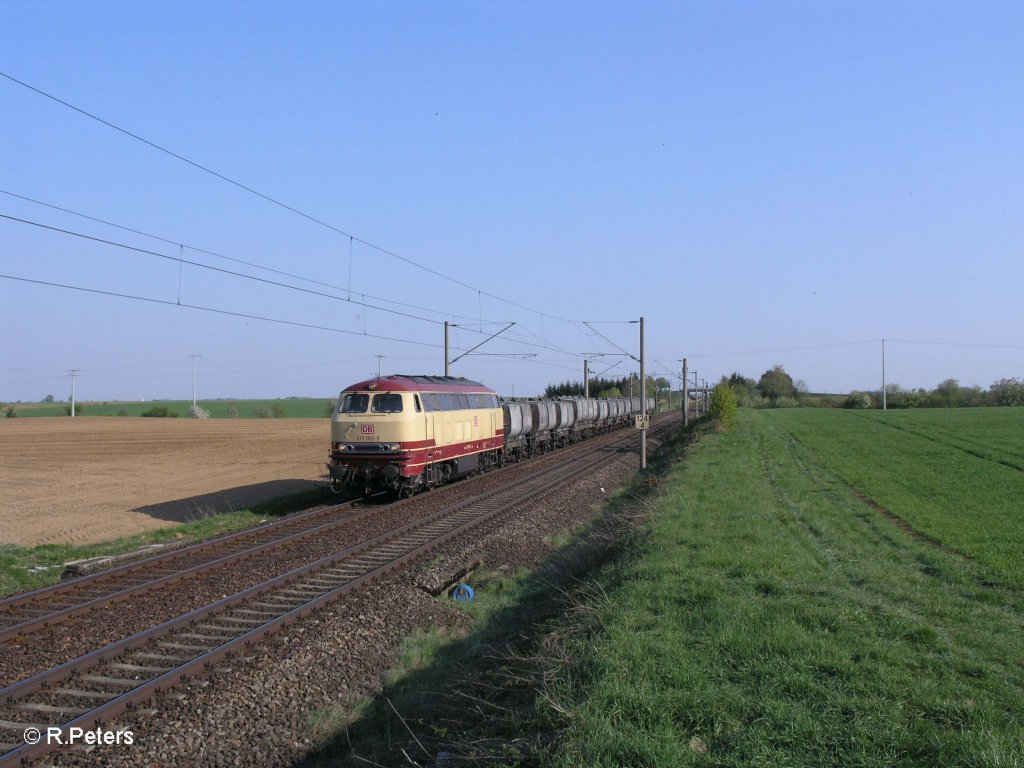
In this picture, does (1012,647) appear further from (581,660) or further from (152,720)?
(152,720)

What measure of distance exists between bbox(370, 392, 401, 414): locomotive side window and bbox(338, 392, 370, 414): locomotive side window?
11.1 inches

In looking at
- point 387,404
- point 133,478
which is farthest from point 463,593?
point 133,478

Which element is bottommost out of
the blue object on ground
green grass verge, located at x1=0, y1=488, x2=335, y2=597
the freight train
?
the blue object on ground

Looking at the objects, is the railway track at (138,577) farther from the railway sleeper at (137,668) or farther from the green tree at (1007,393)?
the green tree at (1007,393)

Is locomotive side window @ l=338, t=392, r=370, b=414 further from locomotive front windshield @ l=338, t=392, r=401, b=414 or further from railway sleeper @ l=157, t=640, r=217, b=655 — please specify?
railway sleeper @ l=157, t=640, r=217, b=655

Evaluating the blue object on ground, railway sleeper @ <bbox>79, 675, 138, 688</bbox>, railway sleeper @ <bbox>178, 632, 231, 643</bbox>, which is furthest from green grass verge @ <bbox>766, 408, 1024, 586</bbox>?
railway sleeper @ <bbox>79, 675, 138, 688</bbox>

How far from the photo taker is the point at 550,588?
1273cm

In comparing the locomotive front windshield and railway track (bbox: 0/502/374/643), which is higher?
the locomotive front windshield

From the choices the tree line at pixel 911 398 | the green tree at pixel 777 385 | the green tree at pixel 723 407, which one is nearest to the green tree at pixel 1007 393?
the tree line at pixel 911 398

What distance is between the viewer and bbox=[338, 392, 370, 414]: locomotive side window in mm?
21141

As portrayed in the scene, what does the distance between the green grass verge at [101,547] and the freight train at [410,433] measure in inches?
79.5

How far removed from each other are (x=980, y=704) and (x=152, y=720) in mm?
6680

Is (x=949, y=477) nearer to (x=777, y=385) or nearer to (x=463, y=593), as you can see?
(x=463, y=593)

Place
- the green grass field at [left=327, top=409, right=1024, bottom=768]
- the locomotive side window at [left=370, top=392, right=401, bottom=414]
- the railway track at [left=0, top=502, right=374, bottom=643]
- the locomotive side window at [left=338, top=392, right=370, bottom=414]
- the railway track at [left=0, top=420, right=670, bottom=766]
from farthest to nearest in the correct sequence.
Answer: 1. the locomotive side window at [left=338, top=392, right=370, bottom=414]
2. the locomotive side window at [left=370, top=392, right=401, bottom=414]
3. the railway track at [left=0, top=502, right=374, bottom=643]
4. the railway track at [left=0, top=420, right=670, bottom=766]
5. the green grass field at [left=327, top=409, right=1024, bottom=768]
